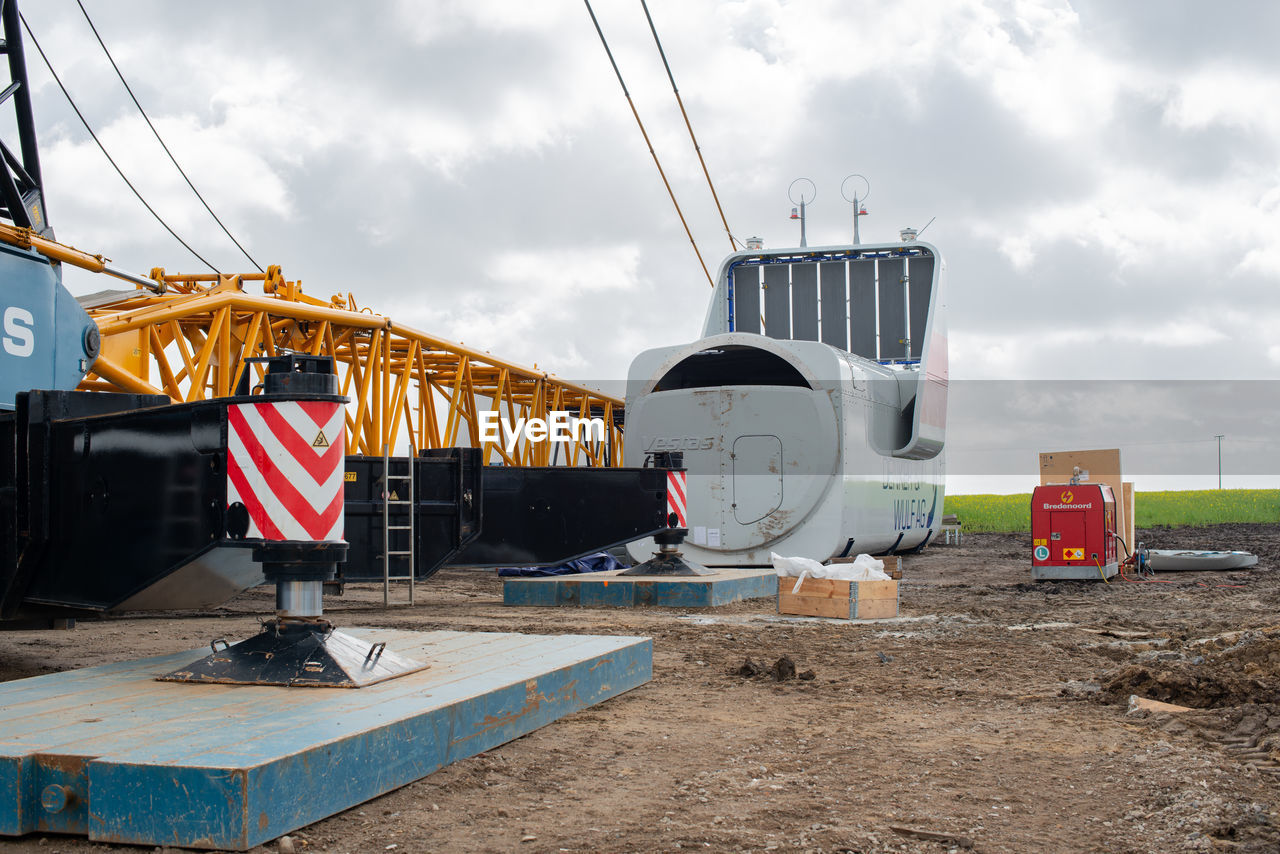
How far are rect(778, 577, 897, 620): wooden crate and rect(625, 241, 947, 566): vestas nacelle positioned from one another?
14.3ft

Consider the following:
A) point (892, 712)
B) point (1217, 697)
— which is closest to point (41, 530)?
point (892, 712)

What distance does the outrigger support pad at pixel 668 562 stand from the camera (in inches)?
512

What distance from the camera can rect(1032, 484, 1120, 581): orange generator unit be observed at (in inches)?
608

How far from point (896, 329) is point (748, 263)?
9.18 feet

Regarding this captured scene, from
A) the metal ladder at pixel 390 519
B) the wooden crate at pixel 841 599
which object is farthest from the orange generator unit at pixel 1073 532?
the metal ladder at pixel 390 519

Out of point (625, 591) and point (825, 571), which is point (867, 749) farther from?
point (625, 591)

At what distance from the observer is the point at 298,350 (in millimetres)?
15633

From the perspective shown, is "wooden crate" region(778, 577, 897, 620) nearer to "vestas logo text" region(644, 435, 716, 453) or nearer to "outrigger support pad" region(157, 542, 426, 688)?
"vestas logo text" region(644, 435, 716, 453)

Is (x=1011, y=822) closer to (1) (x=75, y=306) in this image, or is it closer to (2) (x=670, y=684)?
(2) (x=670, y=684)

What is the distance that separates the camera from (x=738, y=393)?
50.8 ft

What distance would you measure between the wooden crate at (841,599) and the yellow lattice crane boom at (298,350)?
12.4 feet

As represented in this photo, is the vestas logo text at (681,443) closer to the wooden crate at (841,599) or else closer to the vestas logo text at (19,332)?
the wooden crate at (841,599)

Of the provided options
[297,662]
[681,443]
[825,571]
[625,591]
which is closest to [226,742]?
[297,662]

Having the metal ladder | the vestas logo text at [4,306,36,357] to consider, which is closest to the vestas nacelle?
the metal ladder
